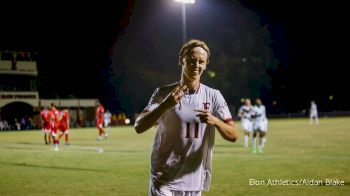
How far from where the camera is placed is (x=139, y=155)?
1992 cm

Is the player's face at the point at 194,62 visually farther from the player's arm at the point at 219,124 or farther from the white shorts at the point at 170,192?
the white shorts at the point at 170,192

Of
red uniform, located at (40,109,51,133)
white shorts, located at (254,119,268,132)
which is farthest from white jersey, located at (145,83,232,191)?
red uniform, located at (40,109,51,133)

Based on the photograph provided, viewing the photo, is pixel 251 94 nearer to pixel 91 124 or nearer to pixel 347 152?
pixel 91 124

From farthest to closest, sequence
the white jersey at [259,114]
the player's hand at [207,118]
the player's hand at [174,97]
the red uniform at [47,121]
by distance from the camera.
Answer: the red uniform at [47,121] < the white jersey at [259,114] < the player's hand at [207,118] < the player's hand at [174,97]

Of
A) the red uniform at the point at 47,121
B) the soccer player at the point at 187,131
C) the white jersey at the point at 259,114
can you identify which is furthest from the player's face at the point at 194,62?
the red uniform at the point at 47,121

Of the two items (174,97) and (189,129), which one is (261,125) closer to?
(189,129)

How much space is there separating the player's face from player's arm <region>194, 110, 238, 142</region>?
1.12ft

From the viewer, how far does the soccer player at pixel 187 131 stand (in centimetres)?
414

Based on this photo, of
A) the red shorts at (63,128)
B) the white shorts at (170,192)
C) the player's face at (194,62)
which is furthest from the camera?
the red shorts at (63,128)

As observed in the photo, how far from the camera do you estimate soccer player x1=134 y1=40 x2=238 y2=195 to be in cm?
414

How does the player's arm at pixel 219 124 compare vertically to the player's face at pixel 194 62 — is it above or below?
below

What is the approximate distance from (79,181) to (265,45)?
71.7 meters

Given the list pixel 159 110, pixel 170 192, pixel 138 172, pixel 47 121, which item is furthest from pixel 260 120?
pixel 159 110

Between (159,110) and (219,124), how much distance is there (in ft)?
1.64
